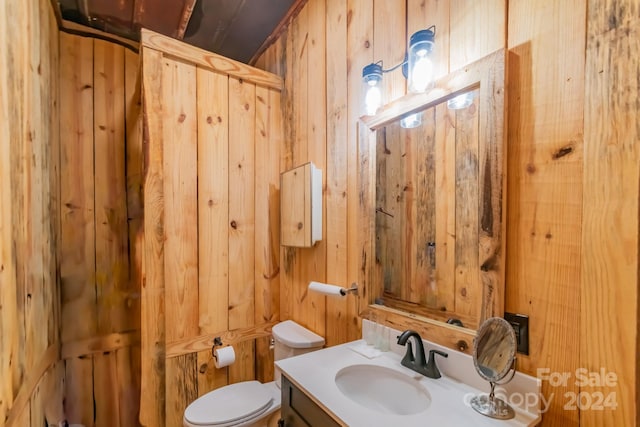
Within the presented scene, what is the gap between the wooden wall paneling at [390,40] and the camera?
49.4 inches

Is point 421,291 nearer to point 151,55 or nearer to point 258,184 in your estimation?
point 258,184

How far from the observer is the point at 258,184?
6.64ft

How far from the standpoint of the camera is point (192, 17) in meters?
1.94

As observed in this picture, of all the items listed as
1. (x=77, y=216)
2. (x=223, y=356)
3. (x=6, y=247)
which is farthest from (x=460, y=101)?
(x=77, y=216)

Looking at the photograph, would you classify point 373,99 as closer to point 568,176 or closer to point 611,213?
point 568,176

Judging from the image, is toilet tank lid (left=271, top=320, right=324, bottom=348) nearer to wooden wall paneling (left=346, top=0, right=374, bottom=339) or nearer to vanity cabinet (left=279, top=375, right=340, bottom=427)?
wooden wall paneling (left=346, top=0, right=374, bottom=339)

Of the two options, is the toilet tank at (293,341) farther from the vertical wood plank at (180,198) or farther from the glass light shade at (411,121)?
the glass light shade at (411,121)

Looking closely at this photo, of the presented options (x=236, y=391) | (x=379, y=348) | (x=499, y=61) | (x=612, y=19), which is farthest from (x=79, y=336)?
(x=612, y=19)

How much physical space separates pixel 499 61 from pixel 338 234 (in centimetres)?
99

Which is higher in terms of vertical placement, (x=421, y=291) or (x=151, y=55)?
(x=151, y=55)

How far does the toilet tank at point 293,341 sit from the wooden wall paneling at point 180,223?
1.61ft

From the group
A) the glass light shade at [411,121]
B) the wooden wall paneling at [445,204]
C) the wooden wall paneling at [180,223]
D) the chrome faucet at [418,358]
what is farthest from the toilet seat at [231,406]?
the glass light shade at [411,121]

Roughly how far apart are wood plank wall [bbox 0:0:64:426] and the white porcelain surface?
0.93 meters

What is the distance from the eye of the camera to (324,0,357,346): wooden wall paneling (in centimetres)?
155
